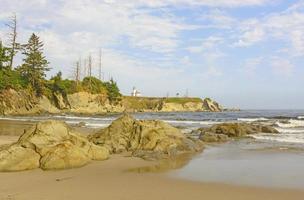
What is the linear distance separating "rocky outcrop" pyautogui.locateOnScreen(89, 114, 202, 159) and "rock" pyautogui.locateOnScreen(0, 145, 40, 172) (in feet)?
14.0

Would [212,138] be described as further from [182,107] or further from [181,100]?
[181,100]

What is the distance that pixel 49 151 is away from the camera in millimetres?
12180

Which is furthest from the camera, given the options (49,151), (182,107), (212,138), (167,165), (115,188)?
(182,107)

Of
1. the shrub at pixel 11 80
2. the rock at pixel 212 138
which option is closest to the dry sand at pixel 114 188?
the rock at pixel 212 138

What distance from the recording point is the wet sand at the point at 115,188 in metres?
8.34

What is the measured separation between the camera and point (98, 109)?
85.8 meters

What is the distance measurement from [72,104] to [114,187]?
72.4m

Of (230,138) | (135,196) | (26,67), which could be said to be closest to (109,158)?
(135,196)

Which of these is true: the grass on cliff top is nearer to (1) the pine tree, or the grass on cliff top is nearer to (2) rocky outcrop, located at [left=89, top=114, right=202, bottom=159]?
(1) the pine tree

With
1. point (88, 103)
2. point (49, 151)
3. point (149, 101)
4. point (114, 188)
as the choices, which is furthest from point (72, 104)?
point (114, 188)

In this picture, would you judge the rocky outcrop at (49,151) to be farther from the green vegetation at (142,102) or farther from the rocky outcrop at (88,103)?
the green vegetation at (142,102)

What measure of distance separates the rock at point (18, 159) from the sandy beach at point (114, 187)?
1.62ft

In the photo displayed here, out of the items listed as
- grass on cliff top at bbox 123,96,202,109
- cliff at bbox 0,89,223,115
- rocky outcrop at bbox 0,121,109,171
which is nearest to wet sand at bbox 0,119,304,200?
rocky outcrop at bbox 0,121,109,171

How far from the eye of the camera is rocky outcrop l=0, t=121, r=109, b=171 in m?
11.7
